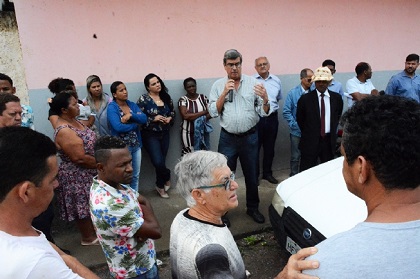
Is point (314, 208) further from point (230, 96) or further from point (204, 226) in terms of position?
point (230, 96)

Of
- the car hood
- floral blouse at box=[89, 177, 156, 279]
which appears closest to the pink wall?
the car hood

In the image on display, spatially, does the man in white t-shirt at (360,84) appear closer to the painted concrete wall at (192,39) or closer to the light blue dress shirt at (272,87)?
the painted concrete wall at (192,39)

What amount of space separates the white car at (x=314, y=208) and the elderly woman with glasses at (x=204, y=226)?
1.11m

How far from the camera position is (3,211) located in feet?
4.28

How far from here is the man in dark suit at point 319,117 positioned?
15.3ft

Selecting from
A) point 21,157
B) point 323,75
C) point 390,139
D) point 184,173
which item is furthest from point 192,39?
point 390,139

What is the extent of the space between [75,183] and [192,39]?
2.92m

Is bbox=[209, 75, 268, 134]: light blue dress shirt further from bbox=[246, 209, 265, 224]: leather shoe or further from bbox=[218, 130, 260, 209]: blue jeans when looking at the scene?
bbox=[246, 209, 265, 224]: leather shoe

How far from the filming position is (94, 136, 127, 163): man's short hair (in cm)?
221

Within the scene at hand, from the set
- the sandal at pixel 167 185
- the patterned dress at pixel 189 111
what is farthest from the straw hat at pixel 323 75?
the sandal at pixel 167 185

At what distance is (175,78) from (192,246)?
4015mm

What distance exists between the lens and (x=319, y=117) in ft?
15.3

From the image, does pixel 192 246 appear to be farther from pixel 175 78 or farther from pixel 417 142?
pixel 175 78

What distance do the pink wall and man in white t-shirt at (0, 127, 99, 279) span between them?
3.54 m
